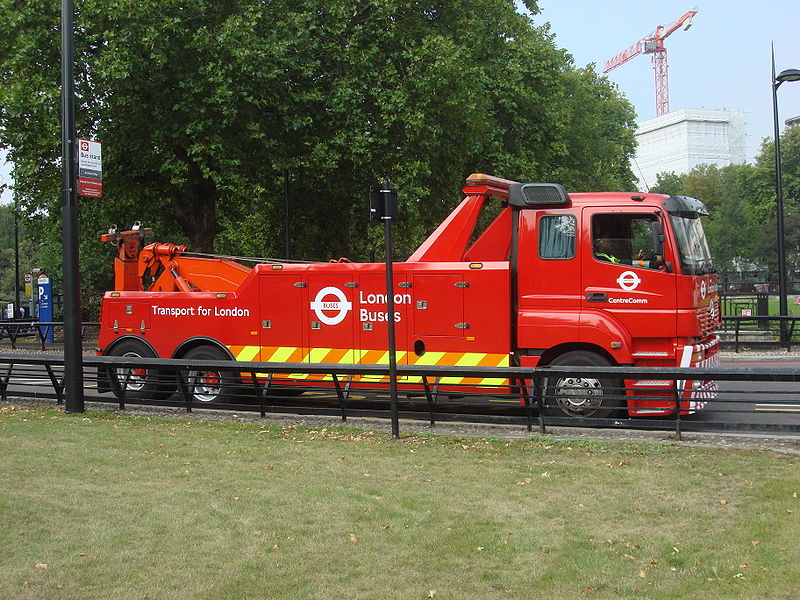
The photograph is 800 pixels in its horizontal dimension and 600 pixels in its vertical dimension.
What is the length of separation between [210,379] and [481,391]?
4.78m

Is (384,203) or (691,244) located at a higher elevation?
(384,203)

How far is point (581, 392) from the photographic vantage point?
11.2 metres

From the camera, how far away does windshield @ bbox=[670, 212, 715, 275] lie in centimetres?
1137

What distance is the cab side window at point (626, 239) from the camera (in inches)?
448

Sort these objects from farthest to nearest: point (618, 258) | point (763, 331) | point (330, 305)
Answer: point (763, 331) < point (330, 305) < point (618, 258)

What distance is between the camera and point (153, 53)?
21141mm

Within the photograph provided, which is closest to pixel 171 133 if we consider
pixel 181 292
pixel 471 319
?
pixel 181 292

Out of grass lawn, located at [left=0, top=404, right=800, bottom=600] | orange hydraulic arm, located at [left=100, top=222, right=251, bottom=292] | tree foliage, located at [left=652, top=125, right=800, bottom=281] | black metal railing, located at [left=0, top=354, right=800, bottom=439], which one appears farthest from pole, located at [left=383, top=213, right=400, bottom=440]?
tree foliage, located at [left=652, top=125, right=800, bottom=281]

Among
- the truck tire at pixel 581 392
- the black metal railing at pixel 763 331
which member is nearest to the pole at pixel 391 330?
the truck tire at pixel 581 392

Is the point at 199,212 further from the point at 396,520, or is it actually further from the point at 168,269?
the point at 396,520

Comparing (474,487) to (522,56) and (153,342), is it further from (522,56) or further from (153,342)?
(522,56)

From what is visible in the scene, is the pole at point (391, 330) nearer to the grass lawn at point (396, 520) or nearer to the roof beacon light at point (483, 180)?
the grass lawn at point (396, 520)

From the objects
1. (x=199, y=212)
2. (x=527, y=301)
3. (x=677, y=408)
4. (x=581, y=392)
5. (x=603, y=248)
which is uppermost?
(x=199, y=212)

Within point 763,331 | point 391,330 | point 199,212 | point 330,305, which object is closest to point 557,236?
point 391,330
